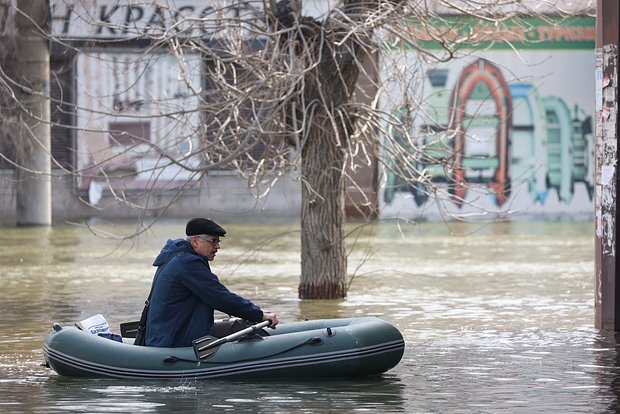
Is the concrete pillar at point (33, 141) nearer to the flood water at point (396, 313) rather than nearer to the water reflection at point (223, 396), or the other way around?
the flood water at point (396, 313)

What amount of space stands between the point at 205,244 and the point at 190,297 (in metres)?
0.41

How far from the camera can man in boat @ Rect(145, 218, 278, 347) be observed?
12086 millimetres

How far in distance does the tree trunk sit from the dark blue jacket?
593 cm

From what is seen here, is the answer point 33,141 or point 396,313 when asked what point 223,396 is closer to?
point 396,313

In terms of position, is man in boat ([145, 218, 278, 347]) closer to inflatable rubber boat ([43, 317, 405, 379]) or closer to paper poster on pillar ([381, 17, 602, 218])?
inflatable rubber boat ([43, 317, 405, 379])

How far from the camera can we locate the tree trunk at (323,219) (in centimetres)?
1819

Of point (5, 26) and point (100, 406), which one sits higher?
point (5, 26)

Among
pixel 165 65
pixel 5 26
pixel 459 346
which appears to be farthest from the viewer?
pixel 165 65

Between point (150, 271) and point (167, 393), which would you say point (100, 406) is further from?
point (150, 271)

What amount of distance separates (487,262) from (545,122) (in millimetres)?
13787

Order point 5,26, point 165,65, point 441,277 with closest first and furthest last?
point 441,277
point 5,26
point 165,65

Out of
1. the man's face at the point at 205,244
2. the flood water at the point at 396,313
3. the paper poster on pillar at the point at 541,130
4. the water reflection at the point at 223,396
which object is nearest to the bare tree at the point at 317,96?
the flood water at the point at 396,313

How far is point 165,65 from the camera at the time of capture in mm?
36094

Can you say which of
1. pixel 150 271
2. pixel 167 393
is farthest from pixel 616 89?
pixel 150 271
